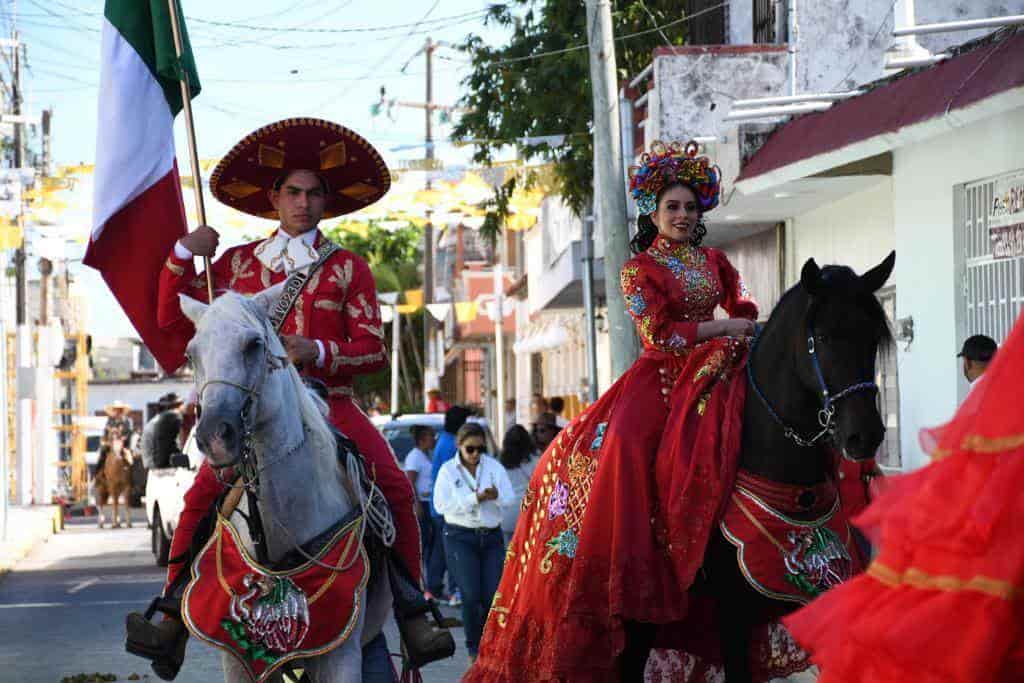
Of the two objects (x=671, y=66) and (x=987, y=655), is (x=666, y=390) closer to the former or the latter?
(x=987, y=655)

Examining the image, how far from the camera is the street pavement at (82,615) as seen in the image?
40.0 ft

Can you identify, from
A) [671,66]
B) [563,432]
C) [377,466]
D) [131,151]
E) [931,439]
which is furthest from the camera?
[671,66]

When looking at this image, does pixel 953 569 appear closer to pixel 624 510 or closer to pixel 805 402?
pixel 805 402

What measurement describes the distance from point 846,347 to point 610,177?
32.9 feet

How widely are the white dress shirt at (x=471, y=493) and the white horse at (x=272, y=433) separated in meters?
6.38

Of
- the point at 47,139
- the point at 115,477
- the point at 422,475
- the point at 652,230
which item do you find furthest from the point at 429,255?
the point at 652,230

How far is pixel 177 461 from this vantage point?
17.2 m

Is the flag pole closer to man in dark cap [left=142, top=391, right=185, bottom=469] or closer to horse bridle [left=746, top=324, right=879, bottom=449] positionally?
horse bridle [left=746, top=324, right=879, bottom=449]

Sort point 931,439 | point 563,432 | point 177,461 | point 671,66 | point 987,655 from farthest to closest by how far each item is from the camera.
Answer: point 671,66 < point 177,461 < point 563,432 < point 931,439 < point 987,655

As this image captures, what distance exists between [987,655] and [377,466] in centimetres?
402

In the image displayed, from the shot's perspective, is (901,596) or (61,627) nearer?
(901,596)

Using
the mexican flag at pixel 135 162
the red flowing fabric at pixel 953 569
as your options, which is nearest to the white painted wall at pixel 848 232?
the mexican flag at pixel 135 162

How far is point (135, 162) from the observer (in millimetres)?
7148

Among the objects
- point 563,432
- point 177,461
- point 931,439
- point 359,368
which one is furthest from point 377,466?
point 177,461
